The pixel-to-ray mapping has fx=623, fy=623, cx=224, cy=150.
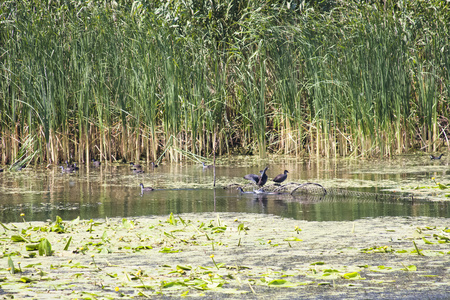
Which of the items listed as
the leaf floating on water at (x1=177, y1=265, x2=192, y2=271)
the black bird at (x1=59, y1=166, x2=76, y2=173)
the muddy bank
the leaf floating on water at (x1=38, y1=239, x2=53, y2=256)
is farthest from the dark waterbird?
the leaf floating on water at (x1=177, y1=265, x2=192, y2=271)

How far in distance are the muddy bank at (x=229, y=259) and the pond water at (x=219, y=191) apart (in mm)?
493

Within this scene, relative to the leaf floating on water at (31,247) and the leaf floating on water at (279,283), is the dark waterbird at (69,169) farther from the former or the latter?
the leaf floating on water at (279,283)

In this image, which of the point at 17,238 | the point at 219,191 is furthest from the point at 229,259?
the point at 219,191

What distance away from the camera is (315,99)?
28.5 ft

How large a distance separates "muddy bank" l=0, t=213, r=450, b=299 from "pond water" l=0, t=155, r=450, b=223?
19.4 inches

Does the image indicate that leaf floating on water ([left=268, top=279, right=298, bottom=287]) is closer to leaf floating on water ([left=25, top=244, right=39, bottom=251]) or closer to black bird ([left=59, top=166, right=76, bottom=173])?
leaf floating on water ([left=25, top=244, right=39, bottom=251])

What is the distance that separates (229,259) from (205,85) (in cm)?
599

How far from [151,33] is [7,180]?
287 centimetres

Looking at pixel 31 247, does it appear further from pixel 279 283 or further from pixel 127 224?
pixel 279 283

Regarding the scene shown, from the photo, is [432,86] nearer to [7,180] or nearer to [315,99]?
[315,99]

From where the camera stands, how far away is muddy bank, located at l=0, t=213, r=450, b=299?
2531mm

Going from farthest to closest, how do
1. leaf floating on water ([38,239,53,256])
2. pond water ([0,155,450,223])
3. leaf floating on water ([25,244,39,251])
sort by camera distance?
pond water ([0,155,450,223]), leaf floating on water ([25,244,39,251]), leaf floating on water ([38,239,53,256])


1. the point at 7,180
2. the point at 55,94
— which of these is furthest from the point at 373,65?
the point at 7,180

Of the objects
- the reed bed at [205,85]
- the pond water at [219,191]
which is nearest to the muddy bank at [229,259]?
the pond water at [219,191]
